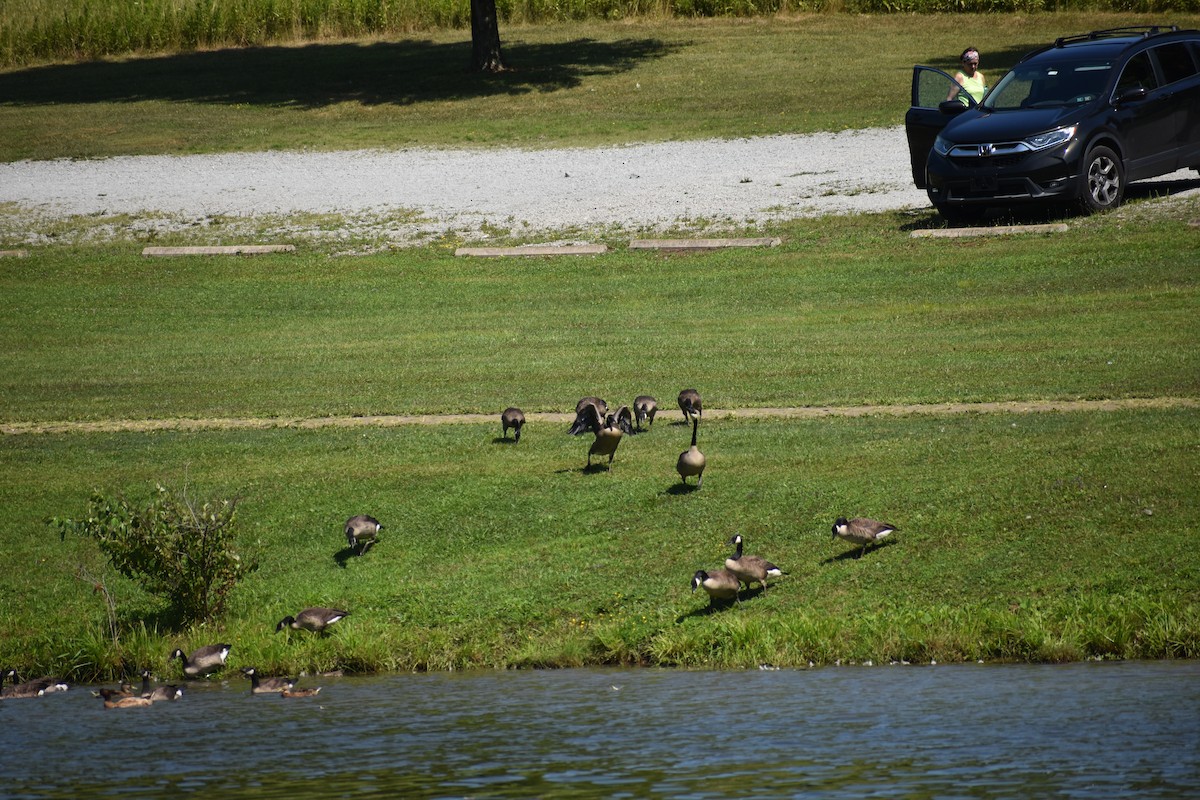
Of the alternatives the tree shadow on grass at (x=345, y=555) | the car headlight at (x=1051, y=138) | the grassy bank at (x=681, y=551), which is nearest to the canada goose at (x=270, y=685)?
the grassy bank at (x=681, y=551)

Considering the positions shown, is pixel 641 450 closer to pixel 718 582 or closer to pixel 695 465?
pixel 695 465

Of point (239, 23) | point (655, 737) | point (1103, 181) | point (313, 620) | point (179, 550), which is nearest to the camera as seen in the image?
point (655, 737)

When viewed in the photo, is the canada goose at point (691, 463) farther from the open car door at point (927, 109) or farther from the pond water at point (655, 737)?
the open car door at point (927, 109)

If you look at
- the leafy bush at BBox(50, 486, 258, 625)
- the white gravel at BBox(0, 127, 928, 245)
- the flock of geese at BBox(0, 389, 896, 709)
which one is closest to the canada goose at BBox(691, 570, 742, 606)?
the flock of geese at BBox(0, 389, 896, 709)

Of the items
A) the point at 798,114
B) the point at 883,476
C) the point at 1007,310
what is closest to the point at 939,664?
the point at 883,476

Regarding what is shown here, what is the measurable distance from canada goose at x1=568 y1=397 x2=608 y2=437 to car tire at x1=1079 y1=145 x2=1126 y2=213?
1096 cm

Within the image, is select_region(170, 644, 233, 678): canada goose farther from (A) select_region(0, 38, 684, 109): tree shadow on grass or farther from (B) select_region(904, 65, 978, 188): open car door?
(A) select_region(0, 38, 684, 109): tree shadow on grass

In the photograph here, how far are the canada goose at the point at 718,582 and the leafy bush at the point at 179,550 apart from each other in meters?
3.76

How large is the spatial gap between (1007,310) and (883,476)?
7457 mm

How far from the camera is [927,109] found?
2412cm

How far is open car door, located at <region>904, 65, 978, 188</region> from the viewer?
23.8 metres

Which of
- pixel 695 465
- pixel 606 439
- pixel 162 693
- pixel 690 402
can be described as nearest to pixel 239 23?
pixel 690 402

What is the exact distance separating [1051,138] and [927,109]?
256 centimetres

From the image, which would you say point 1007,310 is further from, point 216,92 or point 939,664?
point 216,92
